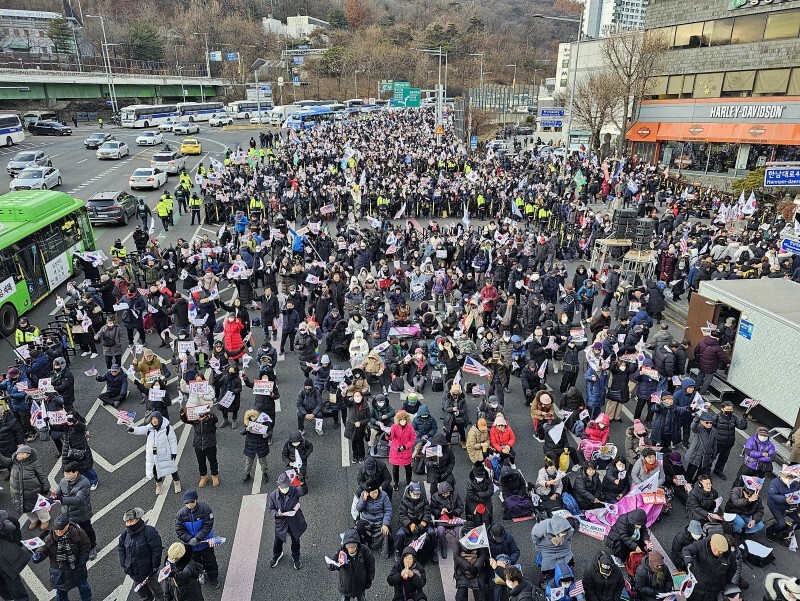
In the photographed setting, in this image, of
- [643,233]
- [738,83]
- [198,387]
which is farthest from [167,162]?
[738,83]

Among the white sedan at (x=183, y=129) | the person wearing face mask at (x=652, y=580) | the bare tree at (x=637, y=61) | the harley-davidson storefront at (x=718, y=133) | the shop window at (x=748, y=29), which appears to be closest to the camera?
the person wearing face mask at (x=652, y=580)

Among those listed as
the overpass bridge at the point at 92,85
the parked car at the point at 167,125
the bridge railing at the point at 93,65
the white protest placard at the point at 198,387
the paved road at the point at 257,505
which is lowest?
the paved road at the point at 257,505

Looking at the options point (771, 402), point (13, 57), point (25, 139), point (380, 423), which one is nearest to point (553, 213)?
point (771, 402)

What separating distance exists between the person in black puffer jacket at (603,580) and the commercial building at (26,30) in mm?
108631

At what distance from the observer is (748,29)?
34750 mm

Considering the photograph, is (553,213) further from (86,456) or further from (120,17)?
(120,17)

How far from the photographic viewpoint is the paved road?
24.5 ft

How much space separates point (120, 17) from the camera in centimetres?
11938

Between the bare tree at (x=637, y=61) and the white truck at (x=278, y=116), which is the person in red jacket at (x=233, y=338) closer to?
the bare tree at (x=637, y=61)

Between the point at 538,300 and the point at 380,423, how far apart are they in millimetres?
5932

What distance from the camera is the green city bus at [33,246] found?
48.5 feet

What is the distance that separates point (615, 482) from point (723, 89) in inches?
1477

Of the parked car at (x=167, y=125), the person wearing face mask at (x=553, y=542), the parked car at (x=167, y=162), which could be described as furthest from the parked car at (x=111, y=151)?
the person wearing face mask at (x=553, y=542)

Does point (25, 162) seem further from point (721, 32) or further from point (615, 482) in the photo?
point (721, 32)
